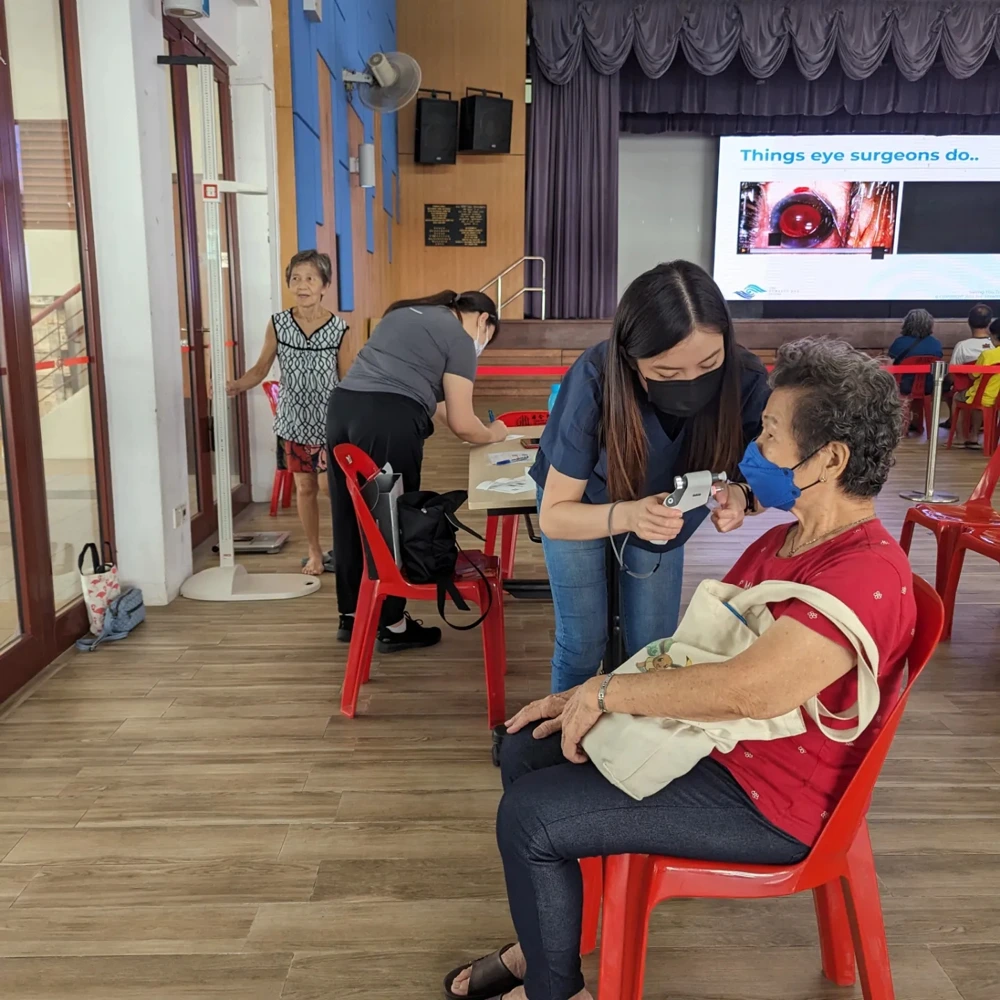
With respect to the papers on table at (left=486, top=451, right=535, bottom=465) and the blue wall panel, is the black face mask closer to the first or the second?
the papers on table at (left=486, top=451, right=535, bottom=465)

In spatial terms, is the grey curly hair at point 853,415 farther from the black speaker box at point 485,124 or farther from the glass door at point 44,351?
the black speaker box at point 485,124

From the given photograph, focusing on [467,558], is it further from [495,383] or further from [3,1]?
[495,383]

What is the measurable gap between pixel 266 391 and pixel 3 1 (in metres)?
2.41

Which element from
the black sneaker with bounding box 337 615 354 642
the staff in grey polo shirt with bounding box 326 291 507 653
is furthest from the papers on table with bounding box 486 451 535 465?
the black sneaker with bounding box 337 615 354 642

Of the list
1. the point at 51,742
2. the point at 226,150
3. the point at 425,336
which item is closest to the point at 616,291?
the point at 226,150

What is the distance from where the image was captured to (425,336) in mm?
2957

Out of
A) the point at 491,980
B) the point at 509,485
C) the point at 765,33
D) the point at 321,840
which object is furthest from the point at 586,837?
the point at 765,33

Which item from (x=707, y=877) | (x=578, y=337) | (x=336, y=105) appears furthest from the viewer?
(x=578, y=337)

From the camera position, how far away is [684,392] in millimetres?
1708

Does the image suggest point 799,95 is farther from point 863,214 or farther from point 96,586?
point 96,586

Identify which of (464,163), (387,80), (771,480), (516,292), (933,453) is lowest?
(933,453)

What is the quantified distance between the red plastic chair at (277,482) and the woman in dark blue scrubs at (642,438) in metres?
3.15

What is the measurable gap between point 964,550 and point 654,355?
221 centimetres

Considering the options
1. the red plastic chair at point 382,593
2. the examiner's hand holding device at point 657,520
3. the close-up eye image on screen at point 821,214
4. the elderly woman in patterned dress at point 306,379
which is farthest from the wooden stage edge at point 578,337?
the examiner's hand holding device at point 657,520
